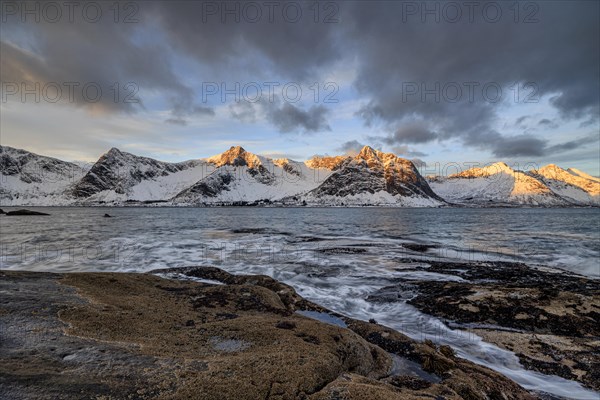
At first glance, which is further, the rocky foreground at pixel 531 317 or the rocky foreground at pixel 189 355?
the rocky foreground at pixel 531 317

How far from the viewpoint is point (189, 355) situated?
427 centimetres

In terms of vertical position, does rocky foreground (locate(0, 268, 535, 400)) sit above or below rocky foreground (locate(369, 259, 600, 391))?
above

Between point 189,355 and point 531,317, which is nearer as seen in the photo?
point 189,355

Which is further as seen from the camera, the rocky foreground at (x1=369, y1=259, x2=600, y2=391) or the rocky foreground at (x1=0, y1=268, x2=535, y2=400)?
the rocky foreground at (x1=369, y1=259, x2=600, y2=391)

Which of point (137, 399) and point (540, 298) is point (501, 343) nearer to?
point (540, 298)

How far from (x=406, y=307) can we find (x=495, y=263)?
12751mm

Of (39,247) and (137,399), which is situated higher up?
(137,399)

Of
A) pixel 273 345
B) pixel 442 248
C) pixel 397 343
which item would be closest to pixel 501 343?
pixel 397 343

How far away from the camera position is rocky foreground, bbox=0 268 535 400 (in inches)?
135

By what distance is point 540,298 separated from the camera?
430 inches

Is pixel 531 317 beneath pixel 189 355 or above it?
beneath

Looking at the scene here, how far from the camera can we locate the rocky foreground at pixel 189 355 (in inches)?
135

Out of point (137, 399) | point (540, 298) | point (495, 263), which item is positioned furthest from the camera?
point (495, 263)

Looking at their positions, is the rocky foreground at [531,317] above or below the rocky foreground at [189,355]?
below
